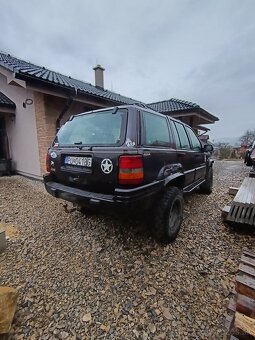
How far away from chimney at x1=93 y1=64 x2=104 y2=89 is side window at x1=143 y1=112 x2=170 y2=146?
443 inches

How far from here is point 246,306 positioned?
1323 millimetres

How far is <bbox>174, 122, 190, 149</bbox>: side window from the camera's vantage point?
3343 millimetres

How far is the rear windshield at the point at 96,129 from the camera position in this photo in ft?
7.17

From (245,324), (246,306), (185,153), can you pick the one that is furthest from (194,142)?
(245,324)

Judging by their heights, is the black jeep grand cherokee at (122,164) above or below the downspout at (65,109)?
below

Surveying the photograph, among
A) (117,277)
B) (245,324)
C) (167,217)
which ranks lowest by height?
(117,277)

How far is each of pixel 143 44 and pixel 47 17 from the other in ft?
17.9

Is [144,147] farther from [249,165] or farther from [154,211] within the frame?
[249,165]

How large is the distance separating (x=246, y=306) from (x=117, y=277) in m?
1.27

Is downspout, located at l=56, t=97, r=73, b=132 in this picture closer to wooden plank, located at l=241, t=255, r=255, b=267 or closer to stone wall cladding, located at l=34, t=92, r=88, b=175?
stone wall cladding, located at l=34, t=92, r=88, b=175

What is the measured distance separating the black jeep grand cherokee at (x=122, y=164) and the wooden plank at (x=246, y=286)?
1006mm

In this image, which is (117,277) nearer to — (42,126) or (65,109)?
(42,126)

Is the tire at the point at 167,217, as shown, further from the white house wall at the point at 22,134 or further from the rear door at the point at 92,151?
the white house wall at the point at 22,134

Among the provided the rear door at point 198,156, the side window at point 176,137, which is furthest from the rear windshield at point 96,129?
the rear door at point 198,156
